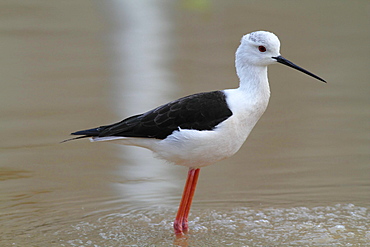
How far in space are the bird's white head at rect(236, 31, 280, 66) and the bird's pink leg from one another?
104cm

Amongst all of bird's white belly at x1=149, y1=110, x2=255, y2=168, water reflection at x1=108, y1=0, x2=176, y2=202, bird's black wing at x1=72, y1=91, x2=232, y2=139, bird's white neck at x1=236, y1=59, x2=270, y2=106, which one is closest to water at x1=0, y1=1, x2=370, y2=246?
water reflection at x1=108, y1=0, x2=176, y2=202

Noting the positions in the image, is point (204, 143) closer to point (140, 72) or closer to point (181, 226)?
point (181, 226)

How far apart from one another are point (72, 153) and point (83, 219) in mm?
1938

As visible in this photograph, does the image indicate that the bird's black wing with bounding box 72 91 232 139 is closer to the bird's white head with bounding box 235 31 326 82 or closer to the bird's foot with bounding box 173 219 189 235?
the bird's white head with bounding box 235 31 326 82

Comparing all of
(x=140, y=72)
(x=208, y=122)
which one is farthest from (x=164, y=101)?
(x=208, y=122)

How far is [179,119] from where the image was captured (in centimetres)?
568

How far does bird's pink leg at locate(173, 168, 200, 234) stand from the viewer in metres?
5.84

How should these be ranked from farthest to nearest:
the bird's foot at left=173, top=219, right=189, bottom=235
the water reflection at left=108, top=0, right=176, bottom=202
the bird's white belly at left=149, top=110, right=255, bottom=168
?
the water reflection at left=108, top=0, right=176, bottom=202 → the bird's foot at left=173, top=219, right=189, bottom=235 → the bird's white belly at left=149, top=110, right=255, bottom=168

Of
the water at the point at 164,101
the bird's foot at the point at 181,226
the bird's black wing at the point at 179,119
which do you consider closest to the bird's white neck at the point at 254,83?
the bird's black wing at the point at 179,119

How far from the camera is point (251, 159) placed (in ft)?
25.1

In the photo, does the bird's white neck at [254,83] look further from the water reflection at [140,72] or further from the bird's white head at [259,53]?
the water reflection at [140,72]

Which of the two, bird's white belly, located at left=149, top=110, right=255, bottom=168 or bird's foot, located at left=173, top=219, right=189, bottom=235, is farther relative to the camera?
bird's foot, located at left=173, top=219, right=189, bottom=235

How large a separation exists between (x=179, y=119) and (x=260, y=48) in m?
0.87

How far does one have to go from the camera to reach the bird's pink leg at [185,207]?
19.2 feet
